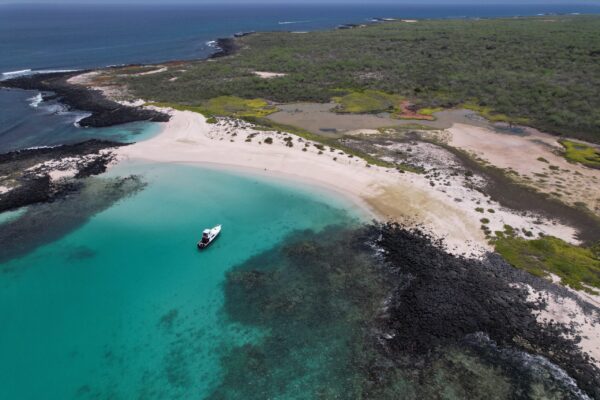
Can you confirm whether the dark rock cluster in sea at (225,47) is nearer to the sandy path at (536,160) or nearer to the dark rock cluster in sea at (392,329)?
the sandy path at (536,160)

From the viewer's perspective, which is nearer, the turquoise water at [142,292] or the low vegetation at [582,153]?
the turquoise water at [142,292]

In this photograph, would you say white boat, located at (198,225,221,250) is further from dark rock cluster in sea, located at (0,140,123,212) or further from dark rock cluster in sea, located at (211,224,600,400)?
dark rock cluster in sea, located at (0,140,123,212)

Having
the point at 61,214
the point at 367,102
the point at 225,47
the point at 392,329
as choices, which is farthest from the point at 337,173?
the point at 225,47

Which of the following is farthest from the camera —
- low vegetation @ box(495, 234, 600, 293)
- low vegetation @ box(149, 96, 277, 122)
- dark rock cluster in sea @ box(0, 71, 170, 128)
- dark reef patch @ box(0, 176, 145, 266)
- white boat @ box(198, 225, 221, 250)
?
low vegetation @ box(149, 96, 277, 122)

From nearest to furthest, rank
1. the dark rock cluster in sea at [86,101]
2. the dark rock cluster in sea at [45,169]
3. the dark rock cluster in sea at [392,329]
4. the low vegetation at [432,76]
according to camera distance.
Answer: the dark rock cluster in sea at [392,329] < the dark rock cluster in sea at [45,169] < the dark rock cluster in sea at [86,101] < the low vegetation at [432,76]

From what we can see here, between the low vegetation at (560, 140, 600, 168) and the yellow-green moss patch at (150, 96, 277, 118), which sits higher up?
the yellow-green moss patch at (150, 96, 277, 118)

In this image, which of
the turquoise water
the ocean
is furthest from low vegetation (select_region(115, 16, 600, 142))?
the turquoise water

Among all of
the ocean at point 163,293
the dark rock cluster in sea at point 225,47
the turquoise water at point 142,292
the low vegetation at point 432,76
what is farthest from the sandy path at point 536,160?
the dark rock cluster in sea at point 225,47
